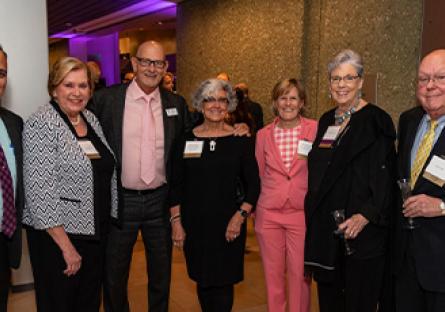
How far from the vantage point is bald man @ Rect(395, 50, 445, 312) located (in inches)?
74.0

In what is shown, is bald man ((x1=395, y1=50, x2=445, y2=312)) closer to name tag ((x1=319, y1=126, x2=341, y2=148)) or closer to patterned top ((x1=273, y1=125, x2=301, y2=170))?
name tag ((x1=319, y1=126, x2=341, y2=148))

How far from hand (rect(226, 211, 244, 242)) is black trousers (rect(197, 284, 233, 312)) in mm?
351

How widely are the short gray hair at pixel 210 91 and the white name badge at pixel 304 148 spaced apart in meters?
0.50

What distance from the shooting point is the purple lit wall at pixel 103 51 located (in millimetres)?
15852

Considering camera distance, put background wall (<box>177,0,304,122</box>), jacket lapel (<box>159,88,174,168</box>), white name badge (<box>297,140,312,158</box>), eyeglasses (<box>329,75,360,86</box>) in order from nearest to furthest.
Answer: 1. eyeglasses (<box>329,75,360,86</box>)
2. white name badge (<box>297,140,312,158</box>)
3. jacket lapel (<box>159,88,174,168</box>)
4. background wall (<box>177,0,304,122</box>)

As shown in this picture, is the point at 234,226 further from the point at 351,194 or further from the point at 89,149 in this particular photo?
the point at 89,149

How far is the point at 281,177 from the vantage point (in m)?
2.58

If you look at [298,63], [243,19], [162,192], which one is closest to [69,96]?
[162,192]

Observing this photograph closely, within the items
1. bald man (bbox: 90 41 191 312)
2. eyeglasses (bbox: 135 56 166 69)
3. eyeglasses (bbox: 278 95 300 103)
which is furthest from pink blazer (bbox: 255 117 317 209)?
eyeglasses (bbox: 135 56 166 69)

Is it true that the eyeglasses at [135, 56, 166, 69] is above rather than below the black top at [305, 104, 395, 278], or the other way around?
above

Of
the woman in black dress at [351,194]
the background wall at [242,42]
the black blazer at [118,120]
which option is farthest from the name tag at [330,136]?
the background wall at [242,42]

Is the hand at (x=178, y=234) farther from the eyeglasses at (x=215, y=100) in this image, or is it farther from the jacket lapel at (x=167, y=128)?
the eyeglasses at (x=215, y=100)

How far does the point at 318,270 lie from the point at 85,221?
4.11 feet

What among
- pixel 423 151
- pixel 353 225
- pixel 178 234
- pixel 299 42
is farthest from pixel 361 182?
pixel 299 42
